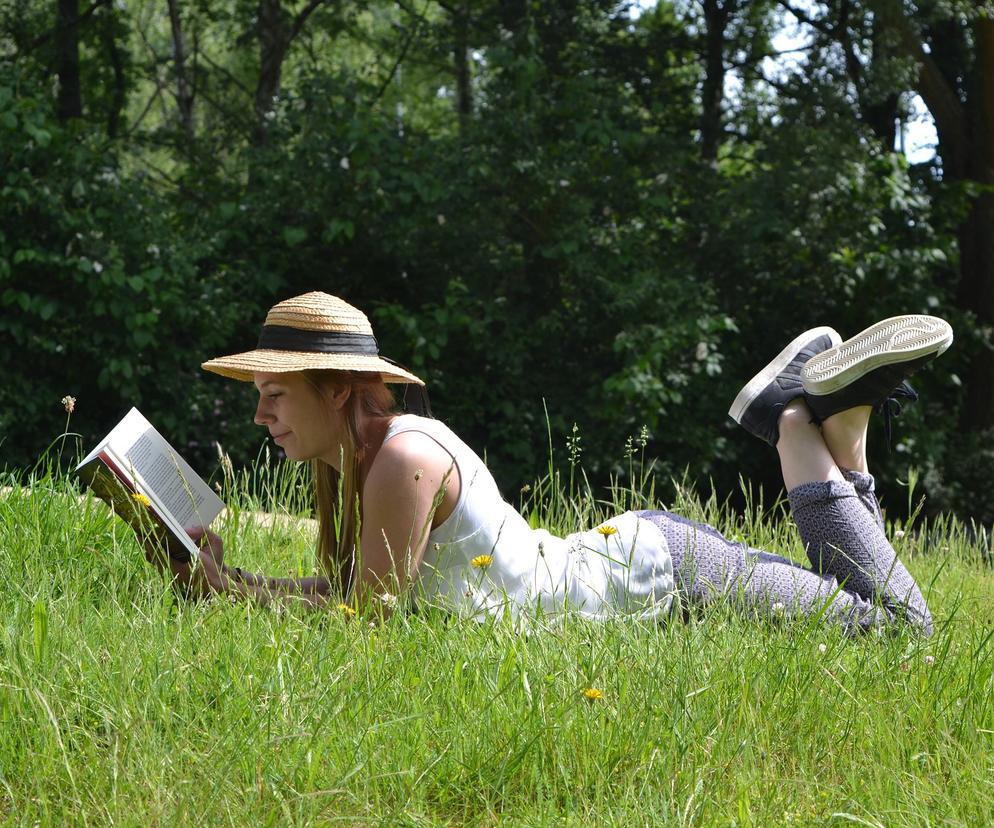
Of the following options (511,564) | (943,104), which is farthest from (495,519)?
(943,104)

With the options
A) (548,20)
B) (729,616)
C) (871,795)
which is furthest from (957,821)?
(548,20)

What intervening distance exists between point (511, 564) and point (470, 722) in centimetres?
79

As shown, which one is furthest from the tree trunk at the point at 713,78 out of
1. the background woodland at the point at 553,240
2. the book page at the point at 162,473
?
the book page at the point at 162,473

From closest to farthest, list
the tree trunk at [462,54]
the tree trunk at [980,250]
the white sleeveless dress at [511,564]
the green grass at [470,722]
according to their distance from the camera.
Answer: the green grass at [470,722] → the white sleeveless dress at [511,564] → the tree trunk at [462,54] → the tree trunk at [980,250]

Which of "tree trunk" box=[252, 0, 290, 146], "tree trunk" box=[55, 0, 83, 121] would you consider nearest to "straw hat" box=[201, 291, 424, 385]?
"tree trunk" box=[55, 0, 83, 121]

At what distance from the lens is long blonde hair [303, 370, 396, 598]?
299 centimetres

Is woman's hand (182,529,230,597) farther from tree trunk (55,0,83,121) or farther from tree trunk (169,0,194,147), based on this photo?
tree trunk (169,0,194,147)

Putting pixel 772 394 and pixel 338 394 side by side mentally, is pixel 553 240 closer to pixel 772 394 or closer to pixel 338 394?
pixel 772 394

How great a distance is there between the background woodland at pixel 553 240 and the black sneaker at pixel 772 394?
5008 millimetres

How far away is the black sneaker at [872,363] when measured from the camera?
10.6 feet

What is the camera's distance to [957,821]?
1.97m

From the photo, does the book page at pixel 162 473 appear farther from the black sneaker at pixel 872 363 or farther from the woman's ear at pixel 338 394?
the black sneaker at pixel 872 363

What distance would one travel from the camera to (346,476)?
300cm

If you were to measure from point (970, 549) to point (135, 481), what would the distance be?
3.63 meters
